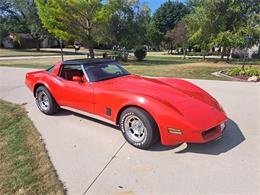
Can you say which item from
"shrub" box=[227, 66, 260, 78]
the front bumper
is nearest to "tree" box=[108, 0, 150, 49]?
"shrub" box=[227, 66, 260, 78]

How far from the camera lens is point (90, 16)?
18.6 meters

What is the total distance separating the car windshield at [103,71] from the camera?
14.8ft

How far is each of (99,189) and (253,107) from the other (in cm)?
465

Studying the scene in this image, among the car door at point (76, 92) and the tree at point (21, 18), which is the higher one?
the tree at point (21, 18)

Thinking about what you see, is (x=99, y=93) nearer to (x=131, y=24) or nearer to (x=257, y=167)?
(x=257, y=167)

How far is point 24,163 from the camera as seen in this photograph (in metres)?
3.24

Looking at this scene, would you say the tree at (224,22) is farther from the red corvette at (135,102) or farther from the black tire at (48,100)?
the black tire at (48,100)

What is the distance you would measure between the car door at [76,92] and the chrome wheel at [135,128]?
852 millimetres

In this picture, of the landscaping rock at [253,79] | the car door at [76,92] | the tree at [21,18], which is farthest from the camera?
the tree at [21,18]

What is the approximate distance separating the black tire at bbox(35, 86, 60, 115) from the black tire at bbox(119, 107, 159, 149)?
200cm

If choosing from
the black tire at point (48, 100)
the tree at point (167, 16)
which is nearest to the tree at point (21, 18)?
the tree at point (167, 16)

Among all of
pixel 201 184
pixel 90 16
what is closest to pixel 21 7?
pixel 90 16

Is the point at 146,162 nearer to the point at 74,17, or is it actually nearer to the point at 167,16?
the point at 74,17

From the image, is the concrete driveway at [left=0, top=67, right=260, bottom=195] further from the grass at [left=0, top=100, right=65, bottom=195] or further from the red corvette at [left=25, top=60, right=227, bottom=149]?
the red corvette at [left=25, top=60, right=227, bottom=149]
